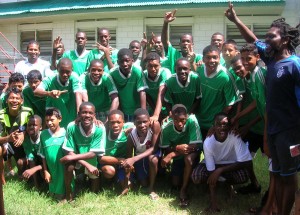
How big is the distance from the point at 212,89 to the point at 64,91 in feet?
6.32

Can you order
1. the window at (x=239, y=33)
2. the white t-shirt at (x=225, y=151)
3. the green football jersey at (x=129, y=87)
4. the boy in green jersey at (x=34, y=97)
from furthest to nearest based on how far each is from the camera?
the window at (x=239, y=33), the boy in green jersey at (x=34, y=97), the green football jersey at (x=129, y=87), the white t-shirt at (x=225, y=151)

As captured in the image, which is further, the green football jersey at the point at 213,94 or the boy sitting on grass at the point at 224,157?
the green football jersey at the point at 213,94

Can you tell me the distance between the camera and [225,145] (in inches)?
179

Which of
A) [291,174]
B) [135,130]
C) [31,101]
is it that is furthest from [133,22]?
[291,174]

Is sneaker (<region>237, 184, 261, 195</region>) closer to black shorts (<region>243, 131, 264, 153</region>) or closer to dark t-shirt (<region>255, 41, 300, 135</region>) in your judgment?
black shorts (<region>243, 131, 264, 153</region>)

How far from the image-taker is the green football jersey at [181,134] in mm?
4793

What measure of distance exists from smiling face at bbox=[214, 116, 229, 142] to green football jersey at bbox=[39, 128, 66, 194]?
1.94 m

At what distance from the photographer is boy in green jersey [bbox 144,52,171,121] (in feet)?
17.0

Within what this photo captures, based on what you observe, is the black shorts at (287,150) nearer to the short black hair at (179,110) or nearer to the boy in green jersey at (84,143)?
the short black hair at (179,110)

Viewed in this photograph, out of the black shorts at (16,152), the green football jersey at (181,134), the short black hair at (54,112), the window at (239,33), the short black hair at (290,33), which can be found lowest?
the black shorts at (16,152)

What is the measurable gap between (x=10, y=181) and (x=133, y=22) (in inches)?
284

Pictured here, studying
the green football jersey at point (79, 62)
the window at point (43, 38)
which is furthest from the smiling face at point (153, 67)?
the window at point (43, 38)

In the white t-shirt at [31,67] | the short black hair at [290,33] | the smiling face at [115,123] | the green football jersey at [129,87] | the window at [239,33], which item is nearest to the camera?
the short black hair at [290,33]

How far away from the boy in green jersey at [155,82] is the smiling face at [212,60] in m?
0.64
